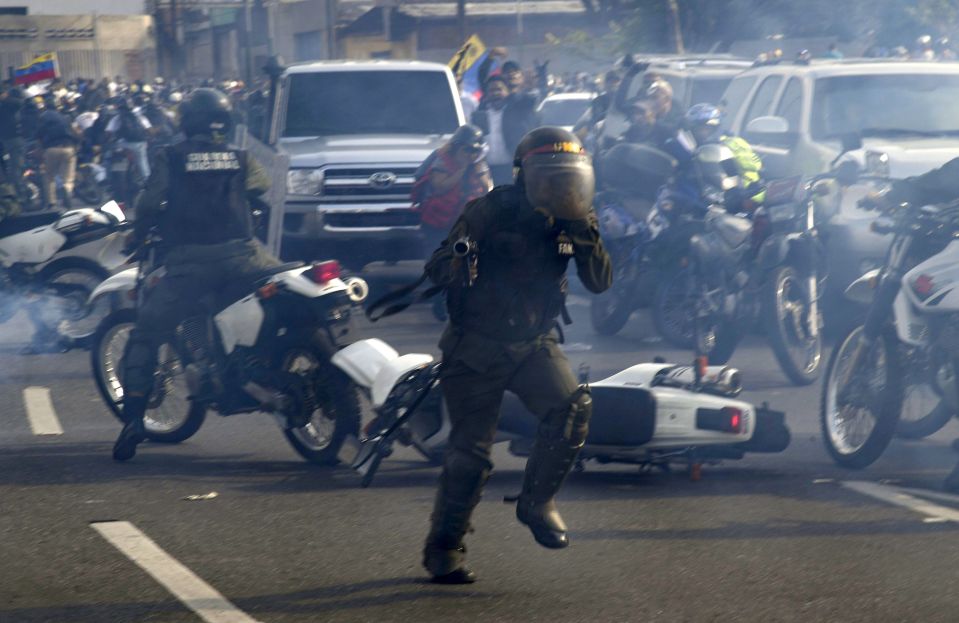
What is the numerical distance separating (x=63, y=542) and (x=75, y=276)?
6.60 meters

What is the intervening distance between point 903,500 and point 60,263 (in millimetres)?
7681

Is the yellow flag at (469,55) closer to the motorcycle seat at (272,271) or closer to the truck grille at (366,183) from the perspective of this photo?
the truck grille at (366,183)

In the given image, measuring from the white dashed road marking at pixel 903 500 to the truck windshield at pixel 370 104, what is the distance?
9224 millimetres

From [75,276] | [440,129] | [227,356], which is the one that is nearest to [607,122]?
[440,129]

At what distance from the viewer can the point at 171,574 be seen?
6.04 m

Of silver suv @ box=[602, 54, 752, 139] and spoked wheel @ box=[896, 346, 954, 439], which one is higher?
silver suv @ box=[602, 54, 752, 139]

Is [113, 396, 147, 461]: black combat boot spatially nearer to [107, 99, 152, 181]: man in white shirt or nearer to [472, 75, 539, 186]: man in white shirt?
[472, 75, 539, 186]: man in white shirt

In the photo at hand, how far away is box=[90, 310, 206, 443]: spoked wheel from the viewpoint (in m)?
8.64

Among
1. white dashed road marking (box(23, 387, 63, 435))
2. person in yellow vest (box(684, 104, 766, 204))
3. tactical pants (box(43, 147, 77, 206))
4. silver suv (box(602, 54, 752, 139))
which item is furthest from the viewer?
tactical pants (box(43, 147, 77, 206))

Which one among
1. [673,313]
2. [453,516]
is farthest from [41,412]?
[453,516]

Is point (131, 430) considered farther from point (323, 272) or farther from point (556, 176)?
point (556, 176)

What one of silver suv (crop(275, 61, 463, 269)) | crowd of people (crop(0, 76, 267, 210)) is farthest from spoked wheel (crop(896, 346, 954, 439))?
crowd of people (crop(0, 76, 267, 210))

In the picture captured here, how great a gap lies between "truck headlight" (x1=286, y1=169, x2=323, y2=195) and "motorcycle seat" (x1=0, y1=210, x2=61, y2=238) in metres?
2.90

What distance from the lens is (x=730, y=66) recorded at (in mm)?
19219
